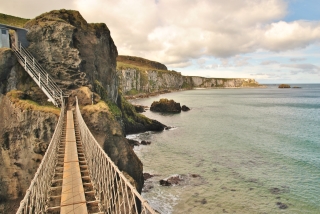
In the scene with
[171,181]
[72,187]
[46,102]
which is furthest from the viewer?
[171,181]

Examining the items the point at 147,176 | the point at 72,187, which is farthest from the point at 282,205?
the point at 72,187

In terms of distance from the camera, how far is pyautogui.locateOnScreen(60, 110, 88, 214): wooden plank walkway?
634 centimetres

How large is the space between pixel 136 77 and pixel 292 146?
474 feet

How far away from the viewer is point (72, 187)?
741 centimetres

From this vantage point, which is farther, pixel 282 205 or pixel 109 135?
pixel 282 205

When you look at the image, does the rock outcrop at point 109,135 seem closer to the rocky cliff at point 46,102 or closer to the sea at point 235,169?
the rocky cliff at point 46,102

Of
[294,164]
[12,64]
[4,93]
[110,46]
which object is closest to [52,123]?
[4,93]

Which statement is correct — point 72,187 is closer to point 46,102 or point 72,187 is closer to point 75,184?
point 75,184

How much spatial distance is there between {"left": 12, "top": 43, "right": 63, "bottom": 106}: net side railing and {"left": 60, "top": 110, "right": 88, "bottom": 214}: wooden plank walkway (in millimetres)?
8334

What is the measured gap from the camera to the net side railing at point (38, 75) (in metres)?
17.7

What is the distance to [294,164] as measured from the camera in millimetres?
25703

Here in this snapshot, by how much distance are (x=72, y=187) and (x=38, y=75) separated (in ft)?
45.6

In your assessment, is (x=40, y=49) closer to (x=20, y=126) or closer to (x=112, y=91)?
(x=20, y=126)

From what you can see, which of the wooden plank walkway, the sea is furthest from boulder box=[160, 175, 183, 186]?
the wooden plank walkway
